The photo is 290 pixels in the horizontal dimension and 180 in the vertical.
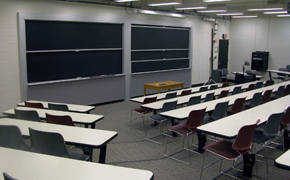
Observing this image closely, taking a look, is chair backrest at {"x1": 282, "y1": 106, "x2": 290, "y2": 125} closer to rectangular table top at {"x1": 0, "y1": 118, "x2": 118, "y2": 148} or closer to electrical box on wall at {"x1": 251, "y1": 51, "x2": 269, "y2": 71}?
rectangular table top at {"x1": 0, "y1": 118, "x2": 118, "y2": 148}

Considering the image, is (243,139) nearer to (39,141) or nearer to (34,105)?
(39,141)

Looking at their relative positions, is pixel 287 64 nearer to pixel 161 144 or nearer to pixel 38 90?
pixel 161 144

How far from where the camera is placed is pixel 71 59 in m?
8.02

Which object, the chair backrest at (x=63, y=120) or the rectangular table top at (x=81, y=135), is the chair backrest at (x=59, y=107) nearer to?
the chair backrest at (x=63, y=120)

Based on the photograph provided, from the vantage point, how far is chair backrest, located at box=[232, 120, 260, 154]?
366 cm

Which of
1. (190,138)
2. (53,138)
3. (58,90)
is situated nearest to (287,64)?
(190,138)

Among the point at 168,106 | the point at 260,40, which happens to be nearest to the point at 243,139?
the point at 168,106

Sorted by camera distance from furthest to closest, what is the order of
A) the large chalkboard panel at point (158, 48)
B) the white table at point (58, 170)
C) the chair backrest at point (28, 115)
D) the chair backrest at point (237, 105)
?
the large chalkboard panel at point (158, 48) → the chair backrest at point (237, 105) → the chair backrest at point (28, 115) → the white table at point (58, 170)

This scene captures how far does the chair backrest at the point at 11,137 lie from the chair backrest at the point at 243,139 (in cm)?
263

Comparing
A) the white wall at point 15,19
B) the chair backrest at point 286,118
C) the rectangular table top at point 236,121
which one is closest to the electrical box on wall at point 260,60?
the white wall at point 15,19

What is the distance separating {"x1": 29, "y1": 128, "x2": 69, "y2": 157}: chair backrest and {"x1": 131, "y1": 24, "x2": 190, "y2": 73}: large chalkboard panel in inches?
262

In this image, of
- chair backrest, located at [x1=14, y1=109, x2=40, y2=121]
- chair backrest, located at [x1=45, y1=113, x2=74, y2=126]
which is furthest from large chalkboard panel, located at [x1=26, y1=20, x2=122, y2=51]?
chair backrest, located at [x1=45, y1=113, x2=74, y2=126]

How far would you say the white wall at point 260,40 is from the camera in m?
13.4

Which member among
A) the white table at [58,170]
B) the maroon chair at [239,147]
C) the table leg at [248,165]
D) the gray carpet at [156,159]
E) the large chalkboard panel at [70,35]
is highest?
the large chalkboard panel at [70,35]
